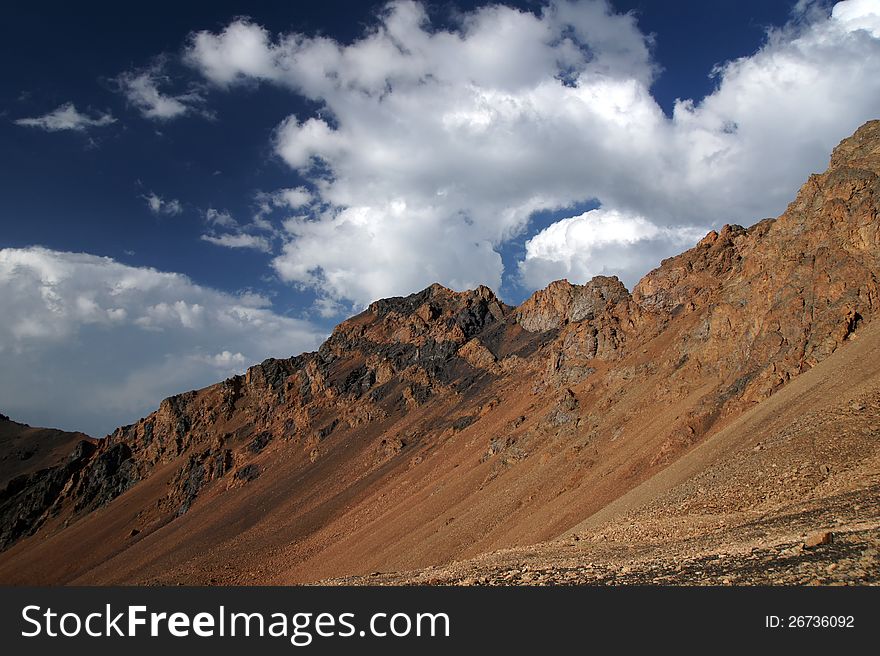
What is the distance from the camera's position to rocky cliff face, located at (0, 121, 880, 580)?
4322 cm

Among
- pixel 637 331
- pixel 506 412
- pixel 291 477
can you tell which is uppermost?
pixel 637 331

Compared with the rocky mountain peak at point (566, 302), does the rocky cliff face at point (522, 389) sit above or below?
below

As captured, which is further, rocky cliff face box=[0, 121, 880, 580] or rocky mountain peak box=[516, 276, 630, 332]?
rocky mountain peak box=[516, 276, 630, 332]

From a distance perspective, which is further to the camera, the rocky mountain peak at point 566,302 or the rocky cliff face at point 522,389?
the rocky mountain peak at point 566,302

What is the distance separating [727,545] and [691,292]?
66693mm

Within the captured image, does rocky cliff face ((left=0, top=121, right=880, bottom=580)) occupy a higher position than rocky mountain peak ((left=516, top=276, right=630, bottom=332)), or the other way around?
rocky mountain peak ((left=516, top=276, right=630, bottom=332))

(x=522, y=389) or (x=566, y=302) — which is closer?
(x=522, y=389)

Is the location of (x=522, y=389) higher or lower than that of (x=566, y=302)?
lower

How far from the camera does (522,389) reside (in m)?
92.9

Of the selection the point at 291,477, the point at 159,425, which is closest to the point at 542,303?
the point at 291,477

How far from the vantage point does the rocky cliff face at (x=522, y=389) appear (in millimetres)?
43219

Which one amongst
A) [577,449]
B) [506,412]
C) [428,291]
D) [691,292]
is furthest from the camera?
[428,291]

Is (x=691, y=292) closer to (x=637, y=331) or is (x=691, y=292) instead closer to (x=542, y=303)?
(x=637, y=331)

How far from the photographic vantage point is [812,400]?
99.9ft
